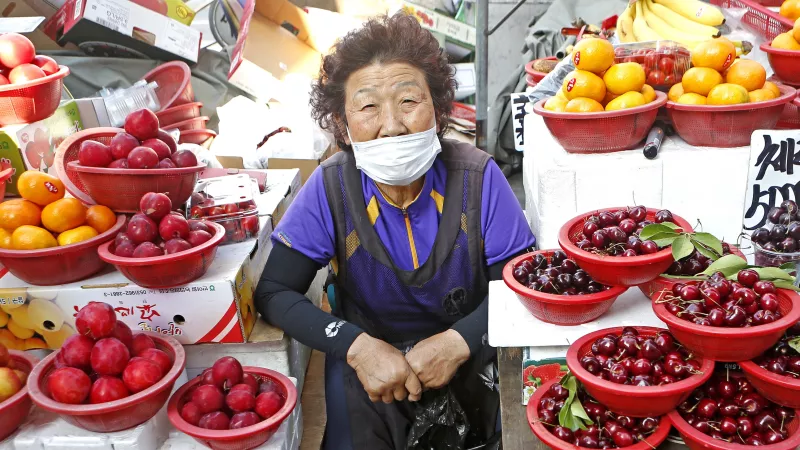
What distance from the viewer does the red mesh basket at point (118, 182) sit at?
2217 millimetres

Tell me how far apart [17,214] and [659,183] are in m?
1.98

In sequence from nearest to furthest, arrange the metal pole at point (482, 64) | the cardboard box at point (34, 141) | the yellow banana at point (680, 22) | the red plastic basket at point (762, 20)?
1. the cardboard box at point (34, 141)
2. the red plastic basket at point (762, 20)
3. the yellow banana at point (680, 22)
4. the metal pole at point (482, 64)

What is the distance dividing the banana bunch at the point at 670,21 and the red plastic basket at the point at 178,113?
8.17ft

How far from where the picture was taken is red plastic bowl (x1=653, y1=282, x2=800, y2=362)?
4.45 feet

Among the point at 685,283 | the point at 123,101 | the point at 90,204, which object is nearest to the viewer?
the point at 685,283

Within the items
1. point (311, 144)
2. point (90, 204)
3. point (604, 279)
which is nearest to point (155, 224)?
point (90, 204)

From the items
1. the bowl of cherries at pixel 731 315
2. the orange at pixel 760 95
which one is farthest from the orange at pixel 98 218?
the orange at pixel 760 95

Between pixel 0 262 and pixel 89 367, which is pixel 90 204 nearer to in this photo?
pixel 0 262

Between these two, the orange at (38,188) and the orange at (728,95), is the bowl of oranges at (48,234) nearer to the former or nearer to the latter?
the orange at (38,188)

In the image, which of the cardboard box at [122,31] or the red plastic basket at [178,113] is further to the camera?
the cardboard box at [122,31]

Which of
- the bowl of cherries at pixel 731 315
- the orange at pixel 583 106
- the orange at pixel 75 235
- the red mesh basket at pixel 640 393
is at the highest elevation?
the orange at pixel 583 106

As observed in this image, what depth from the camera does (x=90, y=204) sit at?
237 centimetres

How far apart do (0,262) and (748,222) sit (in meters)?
2.33

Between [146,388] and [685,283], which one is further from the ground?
[685,283]
